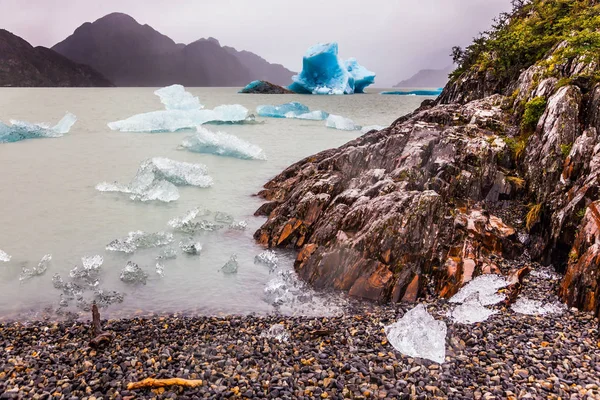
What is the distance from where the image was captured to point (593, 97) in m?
13.2

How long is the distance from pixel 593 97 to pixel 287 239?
37.6 ft

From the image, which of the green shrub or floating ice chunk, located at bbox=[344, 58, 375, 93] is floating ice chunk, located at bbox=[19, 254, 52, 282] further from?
floating ice chunk, located at bbox=[344, 58, 375, 93]

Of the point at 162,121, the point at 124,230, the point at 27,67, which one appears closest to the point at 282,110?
the point at 162,121

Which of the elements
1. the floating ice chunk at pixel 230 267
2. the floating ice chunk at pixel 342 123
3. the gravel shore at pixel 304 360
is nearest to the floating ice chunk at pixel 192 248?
the floating ice chunk at pixel 230 267

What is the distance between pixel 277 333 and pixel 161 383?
259cm

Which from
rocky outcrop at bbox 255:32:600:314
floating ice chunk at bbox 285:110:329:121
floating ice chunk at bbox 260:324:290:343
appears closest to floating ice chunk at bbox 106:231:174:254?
rocky outcrop at bbox 255:32:600:314

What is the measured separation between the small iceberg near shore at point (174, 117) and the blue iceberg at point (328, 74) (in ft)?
180

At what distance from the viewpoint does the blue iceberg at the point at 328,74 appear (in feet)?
308

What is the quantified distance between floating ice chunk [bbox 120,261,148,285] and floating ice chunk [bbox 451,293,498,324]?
8.39m

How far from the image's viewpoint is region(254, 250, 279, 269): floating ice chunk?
12500 millimetres

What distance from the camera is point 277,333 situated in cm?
829

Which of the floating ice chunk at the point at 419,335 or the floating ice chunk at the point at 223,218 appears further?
the floating ice chunk at the point at 223,218

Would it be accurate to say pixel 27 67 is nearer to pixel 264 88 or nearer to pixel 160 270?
pixel 264 88

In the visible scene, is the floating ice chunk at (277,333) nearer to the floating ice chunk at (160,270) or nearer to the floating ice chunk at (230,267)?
the floating ice chunk at (230,267)
